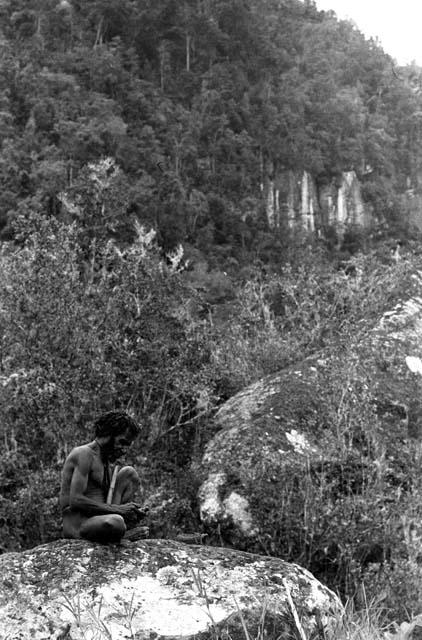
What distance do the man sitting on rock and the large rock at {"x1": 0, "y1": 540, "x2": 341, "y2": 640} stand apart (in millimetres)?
112

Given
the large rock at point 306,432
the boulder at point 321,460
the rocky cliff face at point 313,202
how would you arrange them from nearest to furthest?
the boulder at point 321,460 → the large rock at point 306,432 → the rocky cliff face at point 313,202

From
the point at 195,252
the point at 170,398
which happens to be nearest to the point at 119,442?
the point at 170,398

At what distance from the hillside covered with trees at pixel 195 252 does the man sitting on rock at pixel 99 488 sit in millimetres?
A: 1564

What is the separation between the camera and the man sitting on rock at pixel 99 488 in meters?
4.47

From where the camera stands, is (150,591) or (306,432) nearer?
(150,591)

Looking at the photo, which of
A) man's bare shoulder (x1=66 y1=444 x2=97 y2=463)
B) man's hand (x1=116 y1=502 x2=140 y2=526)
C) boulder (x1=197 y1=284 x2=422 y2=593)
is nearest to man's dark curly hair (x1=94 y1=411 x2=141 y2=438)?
man's bare shoulder (x1=66 y1=444 x2=97 y2=463)

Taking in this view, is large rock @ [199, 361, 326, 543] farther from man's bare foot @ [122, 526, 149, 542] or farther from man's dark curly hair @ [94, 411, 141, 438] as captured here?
man's dark curly hair @ [94, 411, 141, 438]

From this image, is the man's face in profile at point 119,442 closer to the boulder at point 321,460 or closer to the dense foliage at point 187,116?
the boulder at point 321,460

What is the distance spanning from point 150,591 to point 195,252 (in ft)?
128

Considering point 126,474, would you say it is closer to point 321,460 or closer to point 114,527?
point 114,527

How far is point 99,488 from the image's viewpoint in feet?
15.4

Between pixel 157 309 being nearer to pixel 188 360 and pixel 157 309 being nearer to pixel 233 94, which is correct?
→ pixel 188 360

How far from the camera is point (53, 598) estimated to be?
4152mm

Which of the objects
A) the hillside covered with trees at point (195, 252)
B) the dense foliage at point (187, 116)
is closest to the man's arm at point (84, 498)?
the hillside covered with trees at point (195, 252)
